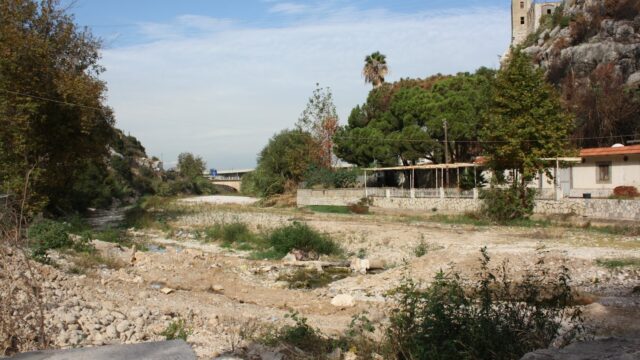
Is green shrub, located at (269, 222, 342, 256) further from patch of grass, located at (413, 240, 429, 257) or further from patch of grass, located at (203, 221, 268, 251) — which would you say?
patch of grass, located at (413, 240, 429, 257)

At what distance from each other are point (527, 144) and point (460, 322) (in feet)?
82.5

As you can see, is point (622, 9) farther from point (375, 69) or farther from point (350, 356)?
point (350, 356)

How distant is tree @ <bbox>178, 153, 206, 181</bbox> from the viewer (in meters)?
106

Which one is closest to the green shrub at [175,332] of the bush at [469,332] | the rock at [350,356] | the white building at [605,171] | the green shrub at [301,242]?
the rock at [350,356]

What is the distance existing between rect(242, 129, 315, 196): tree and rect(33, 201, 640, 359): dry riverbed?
2781 centimetres

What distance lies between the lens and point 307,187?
5034 centimetres

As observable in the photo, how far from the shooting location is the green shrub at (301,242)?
22.7 metres

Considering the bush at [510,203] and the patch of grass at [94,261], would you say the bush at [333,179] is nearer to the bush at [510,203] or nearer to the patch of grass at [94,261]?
the bush at [510,203]

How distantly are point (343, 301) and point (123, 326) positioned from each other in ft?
20.0

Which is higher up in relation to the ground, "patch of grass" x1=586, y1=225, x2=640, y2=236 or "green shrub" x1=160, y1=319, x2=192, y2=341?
"green shrub" x1=160, y1=319, x2=192, y2=341

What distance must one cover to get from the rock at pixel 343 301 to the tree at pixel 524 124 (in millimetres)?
18259

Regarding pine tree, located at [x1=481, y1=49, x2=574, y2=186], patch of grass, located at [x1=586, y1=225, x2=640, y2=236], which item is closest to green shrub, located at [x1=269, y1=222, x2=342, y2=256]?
pine tree, located at [x1=481, y1=49, x2=574, y2=186]

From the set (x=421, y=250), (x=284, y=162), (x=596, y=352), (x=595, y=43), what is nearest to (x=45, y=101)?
(x=421, y=250)

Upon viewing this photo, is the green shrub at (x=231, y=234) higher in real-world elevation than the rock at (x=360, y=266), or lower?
higher
